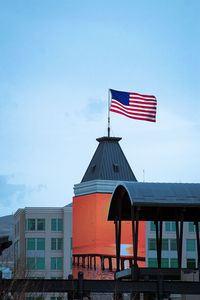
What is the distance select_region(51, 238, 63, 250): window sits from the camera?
128m

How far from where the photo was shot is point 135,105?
74.4m

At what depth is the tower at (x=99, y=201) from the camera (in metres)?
118

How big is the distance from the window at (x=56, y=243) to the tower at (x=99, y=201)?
6.14 meters

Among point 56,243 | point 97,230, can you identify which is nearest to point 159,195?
point 97,230

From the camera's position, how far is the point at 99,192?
122 meters

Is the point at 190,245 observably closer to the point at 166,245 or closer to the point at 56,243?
the point at 166,245

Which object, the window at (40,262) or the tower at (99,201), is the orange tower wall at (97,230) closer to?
the tower at (99,201)

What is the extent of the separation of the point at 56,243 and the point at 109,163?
13529mm

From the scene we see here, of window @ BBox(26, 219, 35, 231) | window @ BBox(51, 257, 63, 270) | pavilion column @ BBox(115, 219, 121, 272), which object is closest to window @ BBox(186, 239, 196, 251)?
window @ BBox(51, 257, 63, 270)

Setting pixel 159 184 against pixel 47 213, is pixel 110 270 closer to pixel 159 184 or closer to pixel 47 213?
pixel 47 213

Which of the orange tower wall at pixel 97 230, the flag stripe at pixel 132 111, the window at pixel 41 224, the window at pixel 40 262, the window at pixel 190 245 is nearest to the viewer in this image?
the flag stripe at pixel 132 111

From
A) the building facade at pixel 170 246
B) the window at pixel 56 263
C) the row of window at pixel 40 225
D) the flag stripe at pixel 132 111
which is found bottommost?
the window at pixel 56 263

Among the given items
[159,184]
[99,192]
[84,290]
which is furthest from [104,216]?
[84,290]

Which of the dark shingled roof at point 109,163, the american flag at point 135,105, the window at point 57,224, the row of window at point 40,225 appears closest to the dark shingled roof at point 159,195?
the american flag at point 135,105
